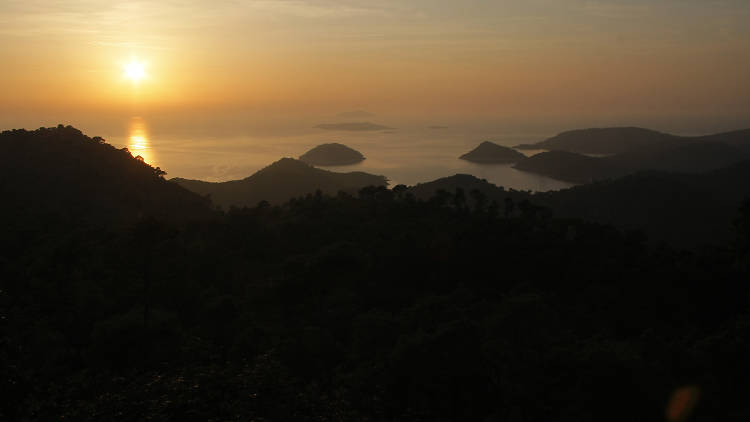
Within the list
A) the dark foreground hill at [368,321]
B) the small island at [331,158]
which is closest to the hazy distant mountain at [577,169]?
the small island at [331,158]

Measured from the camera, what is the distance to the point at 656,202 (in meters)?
105

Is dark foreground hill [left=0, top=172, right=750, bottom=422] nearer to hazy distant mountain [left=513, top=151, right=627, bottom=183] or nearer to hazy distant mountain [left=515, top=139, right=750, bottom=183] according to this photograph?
hazy distant mountain [left=513, top=151, right=627, bottom=183]

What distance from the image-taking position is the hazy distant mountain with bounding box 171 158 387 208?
10731 cm

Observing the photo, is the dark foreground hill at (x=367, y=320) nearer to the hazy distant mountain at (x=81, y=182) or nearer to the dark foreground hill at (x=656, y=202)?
the hazy distant mountain at (x=81, y=182)

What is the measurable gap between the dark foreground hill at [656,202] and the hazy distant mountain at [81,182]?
1813 inches

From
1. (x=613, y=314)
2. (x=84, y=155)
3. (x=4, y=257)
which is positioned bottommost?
(x=613, y=314)

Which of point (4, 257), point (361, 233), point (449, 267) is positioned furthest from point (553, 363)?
point (4, 257)

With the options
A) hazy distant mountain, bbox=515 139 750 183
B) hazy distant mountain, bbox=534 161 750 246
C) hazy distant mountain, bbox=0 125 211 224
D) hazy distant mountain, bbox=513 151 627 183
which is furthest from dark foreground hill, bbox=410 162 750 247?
hazy distant mountain, bbox=515 139 750 183

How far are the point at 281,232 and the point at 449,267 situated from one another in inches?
585

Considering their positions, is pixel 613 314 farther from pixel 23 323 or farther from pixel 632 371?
pixel 23 323

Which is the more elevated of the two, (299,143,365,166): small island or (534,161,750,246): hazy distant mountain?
(299,143,365,166): small island

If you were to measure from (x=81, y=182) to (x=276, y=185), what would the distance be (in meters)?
57.6

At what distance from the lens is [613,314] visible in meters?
31.1

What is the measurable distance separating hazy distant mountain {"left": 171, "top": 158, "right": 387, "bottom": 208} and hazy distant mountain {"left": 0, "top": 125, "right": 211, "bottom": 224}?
29.7 meters
